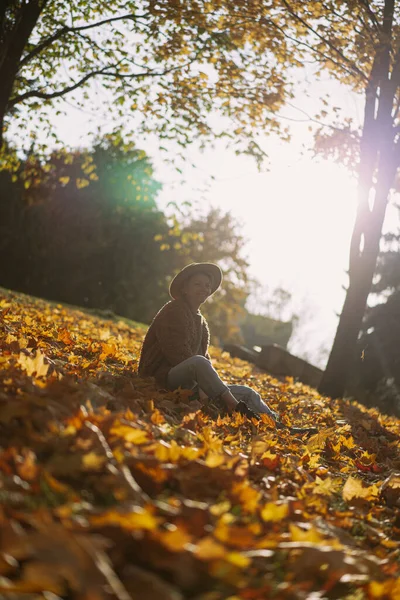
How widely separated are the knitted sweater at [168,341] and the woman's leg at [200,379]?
172 millimetres

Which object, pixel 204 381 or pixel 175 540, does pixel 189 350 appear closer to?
pixel 204 381

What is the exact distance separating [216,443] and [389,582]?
3.97 ft

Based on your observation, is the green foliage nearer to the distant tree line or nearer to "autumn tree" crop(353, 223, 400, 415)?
the distant tree line

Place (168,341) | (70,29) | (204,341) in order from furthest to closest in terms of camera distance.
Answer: (70,29) < (204,341) < (168,341)

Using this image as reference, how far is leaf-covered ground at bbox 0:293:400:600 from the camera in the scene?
4.24 ft

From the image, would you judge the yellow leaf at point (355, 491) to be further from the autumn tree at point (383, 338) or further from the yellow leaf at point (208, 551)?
the autumn tree at point (383, 338)

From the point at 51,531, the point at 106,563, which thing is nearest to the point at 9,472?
the point at 51,531

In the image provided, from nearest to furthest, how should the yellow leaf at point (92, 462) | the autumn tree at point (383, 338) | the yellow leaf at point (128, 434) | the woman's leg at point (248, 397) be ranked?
the yellow leaf at point (92, 462) → the yellow leaf at point (128, 434) → the woman's leg at point (248, 397) → the autumn tree at point (383, 338)

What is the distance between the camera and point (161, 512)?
169cm

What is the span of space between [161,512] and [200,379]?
8.76 feet

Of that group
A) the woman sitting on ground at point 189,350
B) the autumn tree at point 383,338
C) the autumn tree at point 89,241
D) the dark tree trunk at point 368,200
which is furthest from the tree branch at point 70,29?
the autumn tree at point 383,338

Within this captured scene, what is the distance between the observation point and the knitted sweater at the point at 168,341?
4.69m

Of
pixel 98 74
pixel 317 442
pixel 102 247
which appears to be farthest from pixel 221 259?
pixel 317 442

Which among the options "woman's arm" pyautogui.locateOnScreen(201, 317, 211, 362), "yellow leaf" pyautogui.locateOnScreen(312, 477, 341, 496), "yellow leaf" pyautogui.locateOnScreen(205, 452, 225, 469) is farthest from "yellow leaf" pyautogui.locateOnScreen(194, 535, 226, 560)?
"woman's arm" pyautogui.locateOnScreen(201, 317, 211, 362)
